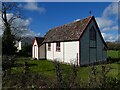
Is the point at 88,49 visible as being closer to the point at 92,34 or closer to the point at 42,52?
the point at 92,34

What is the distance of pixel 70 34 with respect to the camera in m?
23.3

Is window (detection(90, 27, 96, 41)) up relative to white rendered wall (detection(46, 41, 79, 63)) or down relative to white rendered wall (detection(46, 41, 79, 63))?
up

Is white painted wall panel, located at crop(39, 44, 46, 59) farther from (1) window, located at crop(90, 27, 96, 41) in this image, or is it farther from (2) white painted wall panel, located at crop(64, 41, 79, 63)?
(1) window, located at crop(90, 27, 96, 41)

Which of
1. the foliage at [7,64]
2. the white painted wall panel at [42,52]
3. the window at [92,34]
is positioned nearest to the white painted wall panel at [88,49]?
the window at [92,34]

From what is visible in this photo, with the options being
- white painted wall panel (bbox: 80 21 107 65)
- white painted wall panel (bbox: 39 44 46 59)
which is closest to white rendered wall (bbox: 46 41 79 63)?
white painted wall panel (bbox: 80 21 107 65)

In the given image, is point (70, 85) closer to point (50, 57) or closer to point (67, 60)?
point (67, 60)

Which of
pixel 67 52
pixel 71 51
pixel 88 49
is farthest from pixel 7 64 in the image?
pixel 67 52

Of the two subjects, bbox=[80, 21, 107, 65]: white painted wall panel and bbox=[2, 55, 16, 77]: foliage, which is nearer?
bbox=[2, 55, 16, 77]: foliage

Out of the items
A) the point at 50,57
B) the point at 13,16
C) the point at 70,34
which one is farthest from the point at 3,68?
the point at 13,16

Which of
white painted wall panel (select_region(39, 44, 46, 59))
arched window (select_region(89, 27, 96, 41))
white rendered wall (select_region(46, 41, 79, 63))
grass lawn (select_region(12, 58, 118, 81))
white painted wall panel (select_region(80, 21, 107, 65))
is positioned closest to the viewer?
grass lawn (select_region(12, 58, 118, 81))

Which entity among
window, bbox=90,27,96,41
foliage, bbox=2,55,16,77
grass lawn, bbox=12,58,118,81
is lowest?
grass lawn, bbox=12,58,118,81

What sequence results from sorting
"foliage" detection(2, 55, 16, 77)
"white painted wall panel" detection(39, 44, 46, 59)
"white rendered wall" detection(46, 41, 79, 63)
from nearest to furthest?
"foliage" detection(2, 55, 16, 77)
"white rendered wall" detection(46, 41, 79, 63)
"white painted wall panel" detection(39, 44, 46, 59)

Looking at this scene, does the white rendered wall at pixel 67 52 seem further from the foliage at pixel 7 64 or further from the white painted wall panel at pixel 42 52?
the foliage at pixel 7 64

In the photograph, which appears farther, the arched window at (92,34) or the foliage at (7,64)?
the arched window at (92,34)
